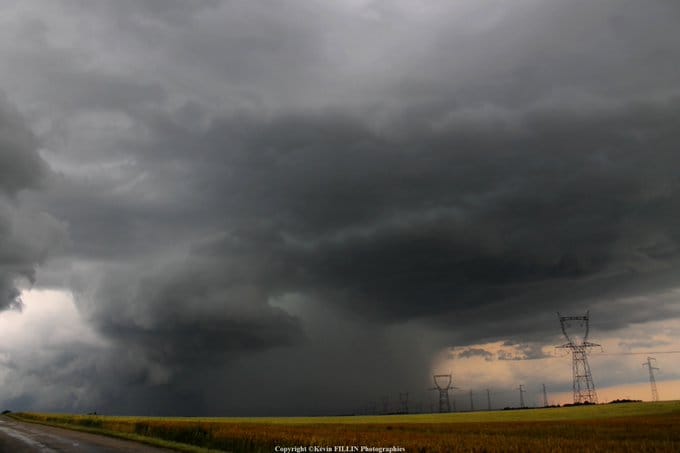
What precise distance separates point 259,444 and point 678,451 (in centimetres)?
3473

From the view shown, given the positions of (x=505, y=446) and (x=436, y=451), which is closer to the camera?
(x=436, y=451)

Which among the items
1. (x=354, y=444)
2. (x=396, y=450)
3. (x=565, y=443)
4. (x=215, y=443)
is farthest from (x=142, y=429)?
(x=565, y=443)

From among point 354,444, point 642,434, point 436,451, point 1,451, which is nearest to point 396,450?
point 436,451

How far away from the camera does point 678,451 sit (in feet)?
139

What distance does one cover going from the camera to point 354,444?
48.9m

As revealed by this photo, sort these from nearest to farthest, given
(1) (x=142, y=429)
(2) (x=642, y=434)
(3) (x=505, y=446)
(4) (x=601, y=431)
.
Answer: (3) (x=505, y=446), (2) (x=642, y=434), (4) (x=601, y=431), (1) (x=142, y=429)

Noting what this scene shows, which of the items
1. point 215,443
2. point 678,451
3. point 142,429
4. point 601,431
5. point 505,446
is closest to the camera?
point 678,451

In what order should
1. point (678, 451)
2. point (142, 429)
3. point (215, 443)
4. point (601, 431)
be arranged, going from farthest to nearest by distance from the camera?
point (142, 429) < point (601, 431) < point (215, 443) < point (678, 451)

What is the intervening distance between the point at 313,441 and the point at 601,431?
41.7 metres

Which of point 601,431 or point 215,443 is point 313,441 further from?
point 601,431

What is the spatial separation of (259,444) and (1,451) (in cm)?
2089

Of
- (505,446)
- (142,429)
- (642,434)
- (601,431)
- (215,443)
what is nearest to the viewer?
(505,446)

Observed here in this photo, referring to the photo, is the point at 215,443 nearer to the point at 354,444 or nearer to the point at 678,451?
the point at 354,444

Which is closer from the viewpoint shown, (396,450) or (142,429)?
(396,450)
